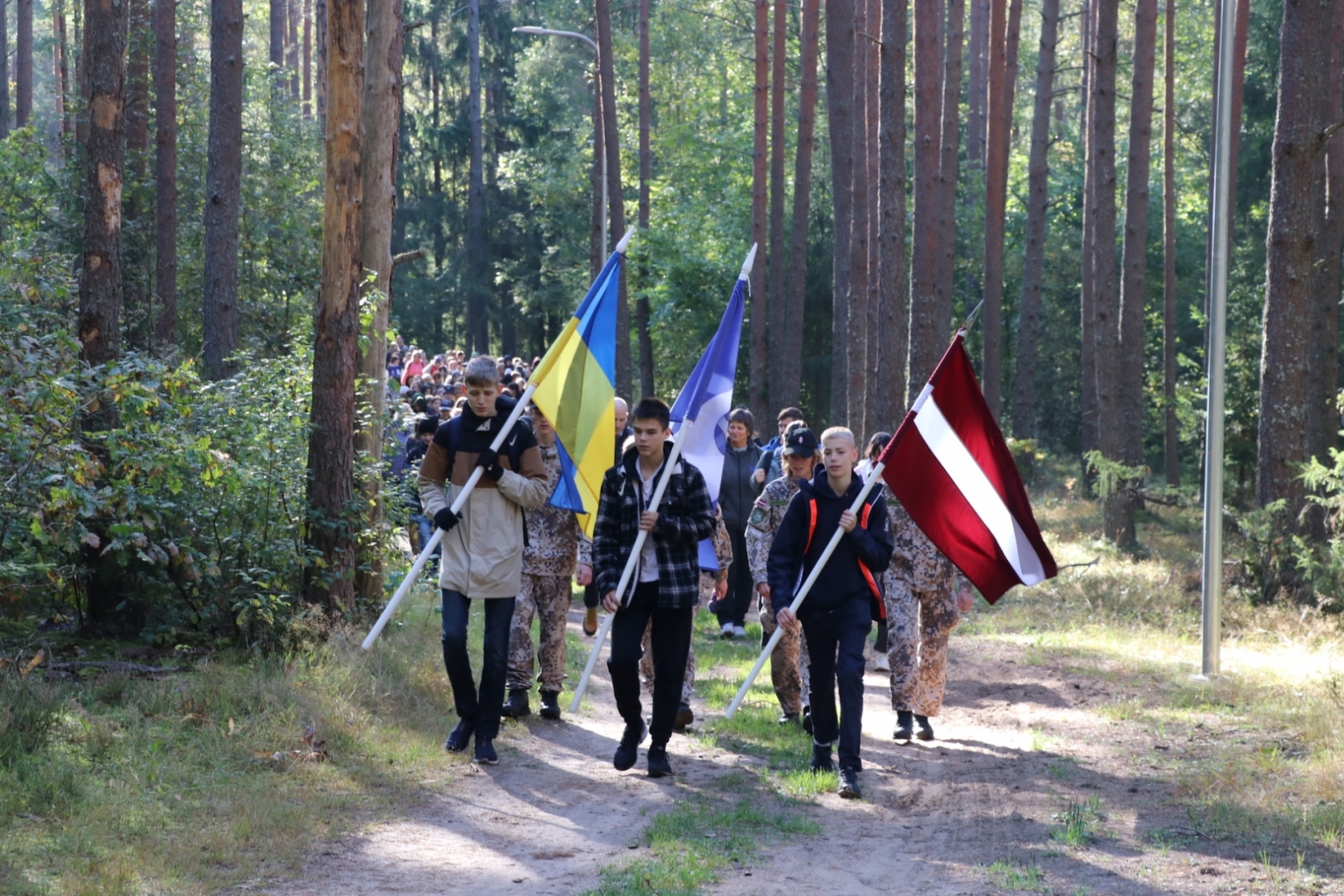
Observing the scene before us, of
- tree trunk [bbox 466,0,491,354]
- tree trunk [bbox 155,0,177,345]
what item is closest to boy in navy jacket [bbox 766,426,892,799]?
tree trunk [bbox 155,0,177,345]

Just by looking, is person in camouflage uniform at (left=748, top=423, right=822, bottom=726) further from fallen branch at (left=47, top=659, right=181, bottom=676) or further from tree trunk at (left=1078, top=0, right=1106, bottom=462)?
tree trunk at (left=1078, top=0, right=1106, bottom=462)

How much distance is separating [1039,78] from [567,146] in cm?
2558

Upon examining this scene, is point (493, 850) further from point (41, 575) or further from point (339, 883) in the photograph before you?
point (41, 575)

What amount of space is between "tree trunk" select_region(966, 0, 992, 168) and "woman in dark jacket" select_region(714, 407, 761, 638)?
23.9 metres

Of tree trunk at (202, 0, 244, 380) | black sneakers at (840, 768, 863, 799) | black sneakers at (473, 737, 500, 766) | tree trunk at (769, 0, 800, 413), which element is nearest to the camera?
black sneakers at (840, 768, 863, 799)

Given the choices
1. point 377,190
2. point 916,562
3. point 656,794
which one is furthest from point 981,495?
point 377,190

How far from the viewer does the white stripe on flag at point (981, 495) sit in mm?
8516

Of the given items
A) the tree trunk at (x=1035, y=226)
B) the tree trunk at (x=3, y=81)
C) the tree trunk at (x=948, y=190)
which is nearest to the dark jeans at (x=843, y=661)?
the tree trunk at (x=948, y=190)

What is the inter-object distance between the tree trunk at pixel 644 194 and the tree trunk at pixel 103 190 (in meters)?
22.5

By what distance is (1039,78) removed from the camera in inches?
1016

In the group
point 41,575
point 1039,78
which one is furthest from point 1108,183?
point 41,575

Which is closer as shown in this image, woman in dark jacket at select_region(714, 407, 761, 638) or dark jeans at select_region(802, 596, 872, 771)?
dark jeans at select_region(802, 596, 872, 771)

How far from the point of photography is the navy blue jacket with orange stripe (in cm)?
789

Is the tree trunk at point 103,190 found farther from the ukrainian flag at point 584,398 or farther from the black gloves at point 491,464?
the black gloves at point 491,464
